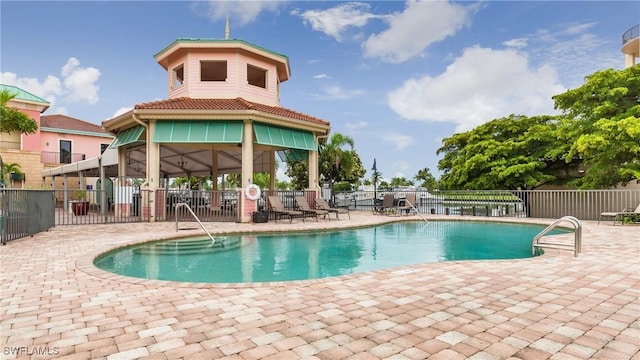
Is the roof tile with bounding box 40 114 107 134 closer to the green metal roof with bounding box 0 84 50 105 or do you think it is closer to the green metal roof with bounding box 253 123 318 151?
the green metal roof with bounding box 0 84 50 105

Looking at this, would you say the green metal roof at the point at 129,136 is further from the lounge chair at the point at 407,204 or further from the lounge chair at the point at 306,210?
the lounge chair at the point at 407,204

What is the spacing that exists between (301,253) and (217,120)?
7520 mm

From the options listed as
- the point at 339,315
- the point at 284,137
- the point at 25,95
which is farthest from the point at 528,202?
the point at 25,95

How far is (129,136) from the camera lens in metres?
15.2

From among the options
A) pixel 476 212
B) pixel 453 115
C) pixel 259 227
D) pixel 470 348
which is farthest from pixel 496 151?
pixel 470 348

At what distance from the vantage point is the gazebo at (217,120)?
539 inches

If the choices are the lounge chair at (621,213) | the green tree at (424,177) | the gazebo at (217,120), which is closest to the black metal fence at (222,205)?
the gazebo at (217,120)

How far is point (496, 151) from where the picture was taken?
21.8m

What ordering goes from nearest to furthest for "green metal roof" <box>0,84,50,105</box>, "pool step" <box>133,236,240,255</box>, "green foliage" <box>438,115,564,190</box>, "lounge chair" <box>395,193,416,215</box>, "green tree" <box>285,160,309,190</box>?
"pool step" <box>133,236,240,255</box> < "lounge chair" <box>395,193,416,215</box> < "green foliage" <box>438,115,564,190</box> < "green metal roof" <box>0,84,50,105</box> < "green tree" <box>285,160,309,190</box>

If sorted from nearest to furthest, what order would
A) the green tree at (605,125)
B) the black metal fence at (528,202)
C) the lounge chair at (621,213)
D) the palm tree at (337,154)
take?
the lounge chair at (621,213)
the green tree at (605,125)
the black metal fence at (528,202)
the palm tree at (337,154)

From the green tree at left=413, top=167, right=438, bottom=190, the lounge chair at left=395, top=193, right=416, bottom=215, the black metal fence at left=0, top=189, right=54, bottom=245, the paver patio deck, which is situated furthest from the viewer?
the green tree at left=413, top=167, right=438, bottom=190

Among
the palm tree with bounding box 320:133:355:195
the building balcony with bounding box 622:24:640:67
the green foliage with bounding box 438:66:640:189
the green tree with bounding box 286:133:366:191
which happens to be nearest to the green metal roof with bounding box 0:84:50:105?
the green tree with bounding box 286:133:366:191

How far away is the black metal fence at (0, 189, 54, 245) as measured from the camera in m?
8.20

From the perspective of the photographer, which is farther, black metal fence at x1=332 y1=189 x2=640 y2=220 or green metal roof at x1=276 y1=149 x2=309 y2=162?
green metal roof at x1=276 y1=149 x2=309 y2=162
